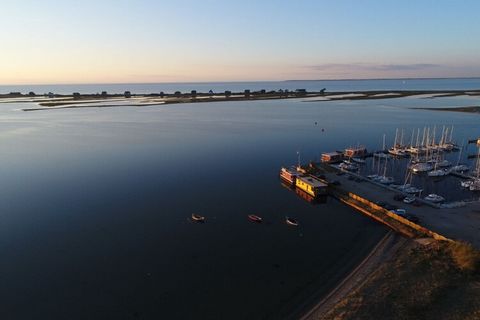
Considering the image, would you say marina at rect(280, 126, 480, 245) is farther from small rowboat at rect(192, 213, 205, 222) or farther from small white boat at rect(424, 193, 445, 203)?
small rowboat at rect(192, 213, 205, 222)

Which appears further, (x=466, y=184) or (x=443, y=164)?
(x=443, y=164)

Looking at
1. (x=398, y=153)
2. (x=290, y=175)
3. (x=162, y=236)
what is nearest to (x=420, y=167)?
(x=398, y=153)

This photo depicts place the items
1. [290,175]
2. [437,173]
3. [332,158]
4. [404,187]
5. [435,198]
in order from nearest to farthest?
Result: [435,198], [404,187], [290,175], [437,173], [332,158]

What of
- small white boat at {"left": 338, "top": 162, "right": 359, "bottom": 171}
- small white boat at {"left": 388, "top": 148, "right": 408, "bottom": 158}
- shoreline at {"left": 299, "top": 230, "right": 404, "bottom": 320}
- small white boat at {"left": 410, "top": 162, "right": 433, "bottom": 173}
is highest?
shoreline at {"left": 299, "top": 230, "right": 404, "bottom": 320}

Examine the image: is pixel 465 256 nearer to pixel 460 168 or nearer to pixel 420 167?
pixel 420 167

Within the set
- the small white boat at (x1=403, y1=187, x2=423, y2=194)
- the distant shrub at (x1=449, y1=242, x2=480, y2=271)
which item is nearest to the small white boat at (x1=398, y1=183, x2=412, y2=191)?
the small white boat at (x1=403, y1=187, x2=423, y2=194)

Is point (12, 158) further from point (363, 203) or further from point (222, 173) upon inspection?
point (363, 203)
